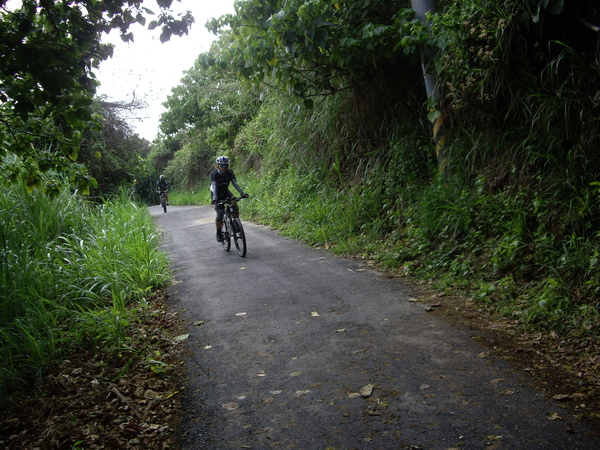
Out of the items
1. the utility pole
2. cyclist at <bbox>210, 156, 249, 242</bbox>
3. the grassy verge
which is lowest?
the grassy verge

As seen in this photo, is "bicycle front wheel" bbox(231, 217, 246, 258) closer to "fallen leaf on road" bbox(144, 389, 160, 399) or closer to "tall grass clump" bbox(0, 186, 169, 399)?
"tall grass clump" bbox(0, 186, 169, 399)

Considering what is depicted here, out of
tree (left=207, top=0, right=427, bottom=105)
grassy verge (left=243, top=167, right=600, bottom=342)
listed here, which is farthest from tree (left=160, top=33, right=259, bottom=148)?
grassy verge (left=243, top=167, right=600, bottom=342)

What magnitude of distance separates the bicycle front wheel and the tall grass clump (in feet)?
4.93

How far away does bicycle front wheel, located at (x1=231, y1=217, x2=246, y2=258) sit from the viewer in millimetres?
9500

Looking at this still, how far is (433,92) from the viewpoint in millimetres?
7965

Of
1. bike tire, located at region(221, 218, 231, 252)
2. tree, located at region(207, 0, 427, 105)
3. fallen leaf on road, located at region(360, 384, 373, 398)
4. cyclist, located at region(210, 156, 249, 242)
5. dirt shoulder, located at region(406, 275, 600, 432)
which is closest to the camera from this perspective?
dirt shoulder, located at region(406, 275, 600, 432)

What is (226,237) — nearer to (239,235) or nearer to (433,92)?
(239,235)

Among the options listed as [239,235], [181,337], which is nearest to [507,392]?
[181,337]

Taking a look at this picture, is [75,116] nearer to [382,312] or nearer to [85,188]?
[85,188]

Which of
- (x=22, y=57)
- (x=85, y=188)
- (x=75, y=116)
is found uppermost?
(x=22, y=57)

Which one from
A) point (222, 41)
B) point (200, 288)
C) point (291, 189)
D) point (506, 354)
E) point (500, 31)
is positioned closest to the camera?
point (506, 354)

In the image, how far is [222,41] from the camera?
1922cm

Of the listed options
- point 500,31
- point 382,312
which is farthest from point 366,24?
point 382,312

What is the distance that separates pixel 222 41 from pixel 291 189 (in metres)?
8.85
